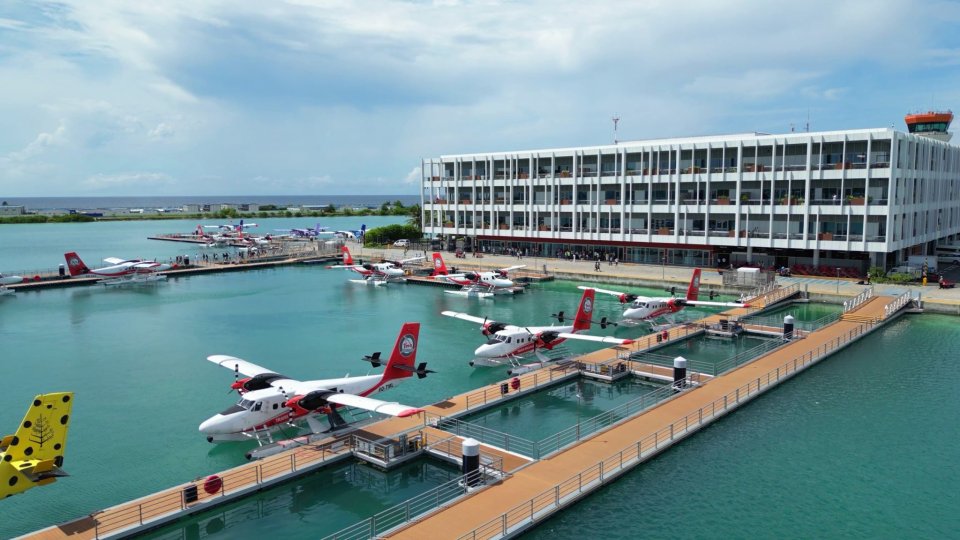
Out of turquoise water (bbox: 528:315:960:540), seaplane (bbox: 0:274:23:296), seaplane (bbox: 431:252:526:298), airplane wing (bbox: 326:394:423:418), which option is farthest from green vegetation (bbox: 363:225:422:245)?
airplane wing (bbox: 326:394:423:418)

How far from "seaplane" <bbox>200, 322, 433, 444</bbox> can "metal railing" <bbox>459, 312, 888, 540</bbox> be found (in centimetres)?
593

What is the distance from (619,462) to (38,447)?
68.3 feet

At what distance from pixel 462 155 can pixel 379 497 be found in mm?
83036

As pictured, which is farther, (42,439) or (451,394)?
(451,394)

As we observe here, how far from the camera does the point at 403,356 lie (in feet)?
113

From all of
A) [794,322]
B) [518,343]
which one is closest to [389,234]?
[794,322]

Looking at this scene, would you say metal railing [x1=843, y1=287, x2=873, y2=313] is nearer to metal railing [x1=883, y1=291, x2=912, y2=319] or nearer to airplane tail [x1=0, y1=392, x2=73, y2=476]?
metal railing [x1=883, y1=291, x2=912, y2=319]

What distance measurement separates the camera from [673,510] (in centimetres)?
2378

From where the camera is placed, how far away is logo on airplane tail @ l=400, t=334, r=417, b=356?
3428cm

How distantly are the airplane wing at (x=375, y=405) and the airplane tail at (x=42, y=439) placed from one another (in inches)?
410

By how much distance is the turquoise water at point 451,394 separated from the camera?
23.7 m

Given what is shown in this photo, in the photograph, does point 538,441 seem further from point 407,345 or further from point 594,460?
point 407,345

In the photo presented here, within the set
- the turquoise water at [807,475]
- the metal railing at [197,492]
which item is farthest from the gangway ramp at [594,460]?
the metal railing at [197,492]

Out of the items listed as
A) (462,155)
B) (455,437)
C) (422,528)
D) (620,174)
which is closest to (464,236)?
(462,155)
